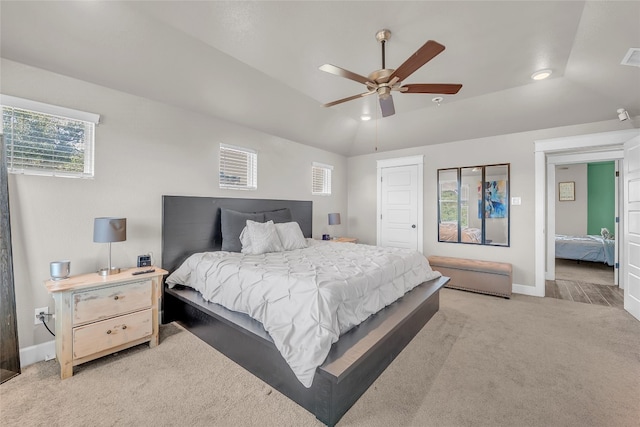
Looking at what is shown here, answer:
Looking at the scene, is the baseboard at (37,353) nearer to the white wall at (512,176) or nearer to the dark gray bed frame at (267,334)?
the dark gray bed frame at (267,334)

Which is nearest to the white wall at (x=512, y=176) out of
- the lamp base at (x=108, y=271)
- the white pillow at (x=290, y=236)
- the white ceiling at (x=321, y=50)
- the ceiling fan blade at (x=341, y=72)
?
the white ceiling at (x=321, y=50)

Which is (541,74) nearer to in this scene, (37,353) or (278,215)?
(278,215)

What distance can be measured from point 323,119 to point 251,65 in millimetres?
1703

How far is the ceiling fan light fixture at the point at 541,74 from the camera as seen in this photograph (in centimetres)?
300

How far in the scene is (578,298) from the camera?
396 centimetres

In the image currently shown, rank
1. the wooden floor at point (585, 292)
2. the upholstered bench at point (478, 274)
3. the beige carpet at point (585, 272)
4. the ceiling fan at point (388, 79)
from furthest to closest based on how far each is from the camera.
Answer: the beige carpet at point (585, 272) < the upholstered bench at point (478, 274) < the wooden floor at point (585, 292) < the ceiling fan at point (388, 79)

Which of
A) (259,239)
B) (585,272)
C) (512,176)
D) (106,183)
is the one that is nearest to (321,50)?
(259,239)

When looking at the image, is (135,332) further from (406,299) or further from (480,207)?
(480,207)

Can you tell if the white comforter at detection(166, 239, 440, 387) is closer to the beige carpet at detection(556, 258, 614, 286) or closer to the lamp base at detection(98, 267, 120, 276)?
the lamp base at detection(98, 267, 120, 276)

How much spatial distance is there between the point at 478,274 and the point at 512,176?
1.67m

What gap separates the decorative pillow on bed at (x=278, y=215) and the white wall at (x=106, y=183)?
1.61 ft

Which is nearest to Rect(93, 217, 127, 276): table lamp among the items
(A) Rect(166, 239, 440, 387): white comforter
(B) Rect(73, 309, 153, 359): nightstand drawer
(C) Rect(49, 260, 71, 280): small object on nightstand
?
(C) Rect(49, 260, 71, 280): small object on nightstand

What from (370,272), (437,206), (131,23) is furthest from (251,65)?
(437,206)

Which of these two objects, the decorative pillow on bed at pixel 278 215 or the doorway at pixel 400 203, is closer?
the decorative pillow on bed at pixel 278 215
